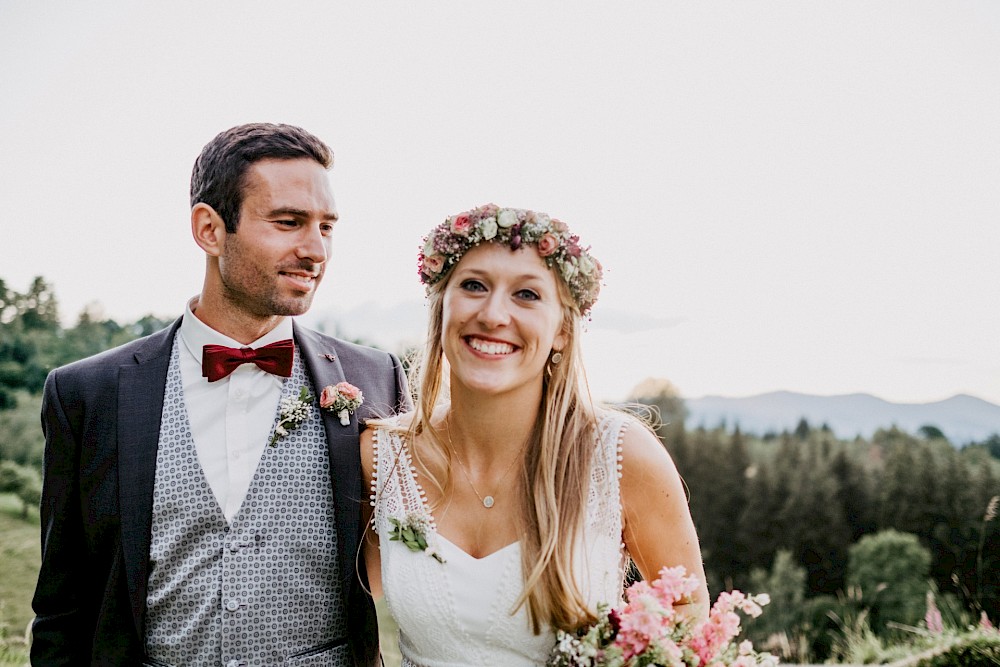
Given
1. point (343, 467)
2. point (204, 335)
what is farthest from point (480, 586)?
point (204, 335)

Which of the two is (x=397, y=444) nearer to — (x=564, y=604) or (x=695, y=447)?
(x=564, y=604)

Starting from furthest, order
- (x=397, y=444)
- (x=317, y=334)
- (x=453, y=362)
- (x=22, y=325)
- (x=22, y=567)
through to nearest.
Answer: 1. (x=22, y=325)
2. (x=22, y=567)
3. (x=317, y=334)
4. (x=397, y=444)
5. (x=453, y=362)

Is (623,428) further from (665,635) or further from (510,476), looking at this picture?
(665,635)

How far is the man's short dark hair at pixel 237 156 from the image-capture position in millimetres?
2805

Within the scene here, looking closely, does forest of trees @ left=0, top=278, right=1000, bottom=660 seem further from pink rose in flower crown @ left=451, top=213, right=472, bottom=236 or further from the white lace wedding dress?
pink rose in flower crown @ left=451, top=213, right=472, bottom=236

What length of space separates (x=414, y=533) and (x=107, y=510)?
1.00 meters

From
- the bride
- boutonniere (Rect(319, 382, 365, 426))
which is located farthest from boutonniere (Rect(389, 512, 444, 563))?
boutonniere (Rect(319, 382, 365, 426))

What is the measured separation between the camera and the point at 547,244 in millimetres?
2688

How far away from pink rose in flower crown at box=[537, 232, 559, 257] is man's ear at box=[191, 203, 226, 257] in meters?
1.11

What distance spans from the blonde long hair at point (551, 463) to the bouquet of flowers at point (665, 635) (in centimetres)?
21

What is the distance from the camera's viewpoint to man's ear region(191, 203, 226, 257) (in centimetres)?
283

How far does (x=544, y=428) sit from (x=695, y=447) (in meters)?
5.47

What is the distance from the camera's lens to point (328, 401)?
9.13ft

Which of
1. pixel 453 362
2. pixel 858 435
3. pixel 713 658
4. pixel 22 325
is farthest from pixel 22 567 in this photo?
pixel 858 435
